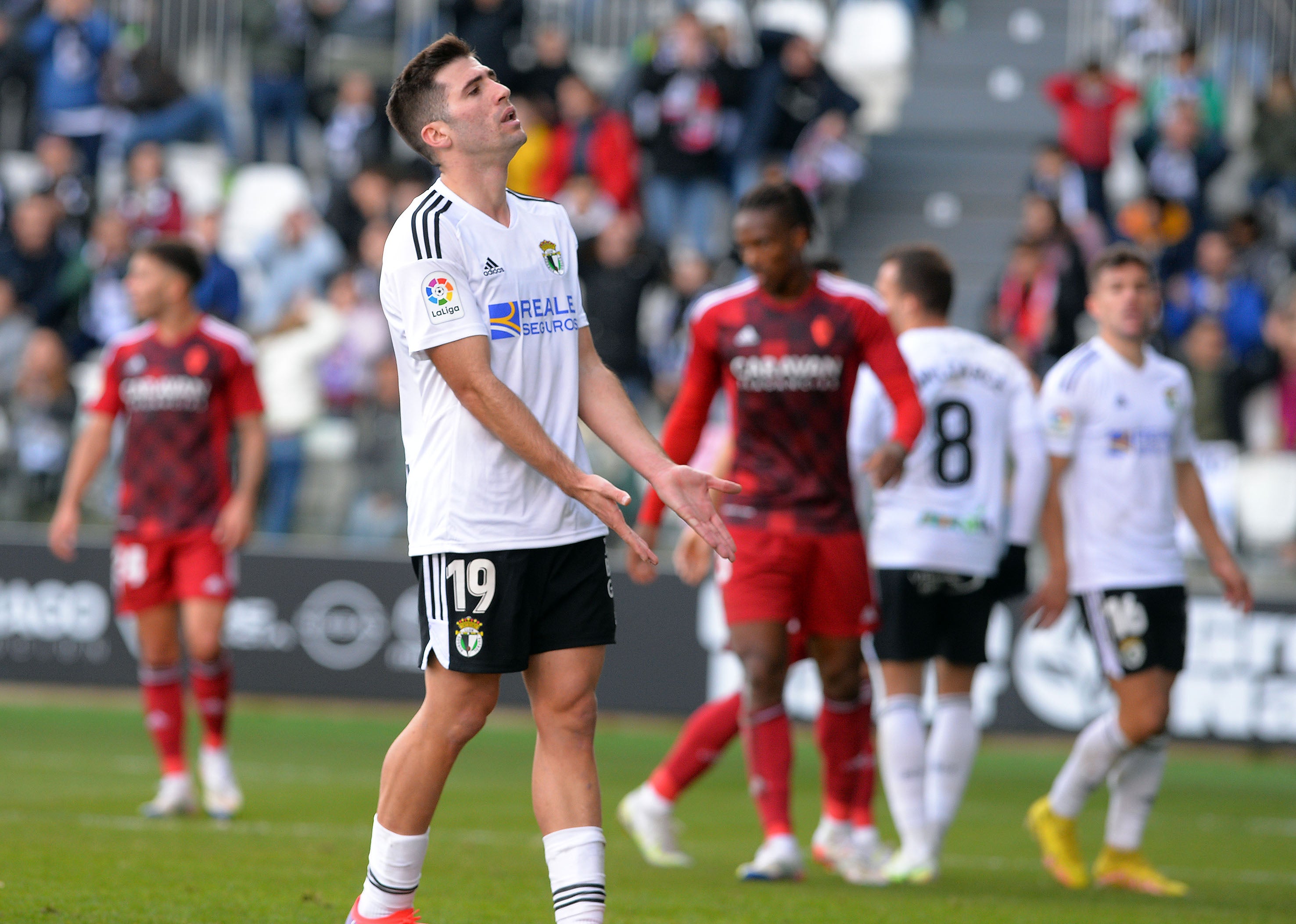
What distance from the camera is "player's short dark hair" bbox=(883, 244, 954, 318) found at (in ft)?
23.7

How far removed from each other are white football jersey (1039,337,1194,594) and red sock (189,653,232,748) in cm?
410

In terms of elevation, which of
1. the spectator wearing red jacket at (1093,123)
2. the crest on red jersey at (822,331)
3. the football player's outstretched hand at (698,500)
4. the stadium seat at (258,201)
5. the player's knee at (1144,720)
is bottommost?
the player's knee at (1144,720)

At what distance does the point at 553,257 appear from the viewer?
453cm

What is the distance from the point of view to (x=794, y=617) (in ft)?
21.7

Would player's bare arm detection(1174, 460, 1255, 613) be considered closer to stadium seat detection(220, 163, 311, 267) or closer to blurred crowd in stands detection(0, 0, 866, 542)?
blurred crowd in stands detection(0, 0, 866, 542)

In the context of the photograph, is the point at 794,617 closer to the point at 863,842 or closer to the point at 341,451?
the point at 863,842

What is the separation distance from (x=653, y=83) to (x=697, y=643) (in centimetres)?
668

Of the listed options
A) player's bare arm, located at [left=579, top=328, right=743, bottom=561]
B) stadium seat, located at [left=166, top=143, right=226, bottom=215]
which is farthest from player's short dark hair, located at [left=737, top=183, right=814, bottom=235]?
stadium seat, located at [left=166, top=143, right=226, bottom=215]

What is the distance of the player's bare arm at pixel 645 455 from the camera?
13.7 feet

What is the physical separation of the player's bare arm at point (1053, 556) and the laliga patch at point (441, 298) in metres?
3.42

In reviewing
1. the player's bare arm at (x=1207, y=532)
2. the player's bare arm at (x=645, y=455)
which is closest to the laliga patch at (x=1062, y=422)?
the player's bare arm at (x=1207, y=532)

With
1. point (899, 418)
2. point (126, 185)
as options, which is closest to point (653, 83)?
point (126, 185)

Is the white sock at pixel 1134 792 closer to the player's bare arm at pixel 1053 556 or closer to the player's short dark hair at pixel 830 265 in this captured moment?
the player's bare arm at pixel 1053 556

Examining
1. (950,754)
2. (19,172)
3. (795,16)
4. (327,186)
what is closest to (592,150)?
(327,186)
